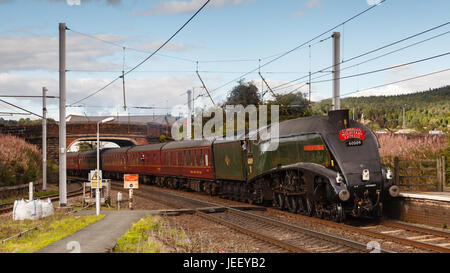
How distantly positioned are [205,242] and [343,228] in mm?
4124

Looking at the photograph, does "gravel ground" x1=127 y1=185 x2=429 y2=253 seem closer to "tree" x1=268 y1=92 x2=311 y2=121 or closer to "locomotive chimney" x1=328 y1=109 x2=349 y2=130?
"locomotive chimney" x1=328 y1=109 x2=349 y2=130

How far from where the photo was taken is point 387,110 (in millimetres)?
127000

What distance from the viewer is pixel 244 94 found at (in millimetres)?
65500

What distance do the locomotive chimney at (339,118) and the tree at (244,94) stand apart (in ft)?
157

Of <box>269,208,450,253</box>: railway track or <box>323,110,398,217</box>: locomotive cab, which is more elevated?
<box>323,110,398,217</box>: locomotive cab

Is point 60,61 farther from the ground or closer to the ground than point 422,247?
farther from the ground

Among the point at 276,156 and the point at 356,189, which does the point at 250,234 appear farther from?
the point at 276,156

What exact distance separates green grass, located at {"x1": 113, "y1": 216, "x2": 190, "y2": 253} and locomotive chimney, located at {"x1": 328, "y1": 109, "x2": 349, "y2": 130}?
234 inches

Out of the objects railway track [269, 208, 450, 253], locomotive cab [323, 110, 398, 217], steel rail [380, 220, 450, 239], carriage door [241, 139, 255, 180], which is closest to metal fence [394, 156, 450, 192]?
locomotive cab [323, 110, 398, 217]

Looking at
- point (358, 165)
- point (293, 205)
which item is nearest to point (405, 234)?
point (358, 165)

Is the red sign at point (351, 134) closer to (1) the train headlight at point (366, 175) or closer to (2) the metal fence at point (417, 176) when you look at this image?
(1) the train headlight at point (366, 175)

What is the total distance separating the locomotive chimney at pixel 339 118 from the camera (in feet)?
51.5

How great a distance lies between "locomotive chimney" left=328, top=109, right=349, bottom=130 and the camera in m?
15.7
